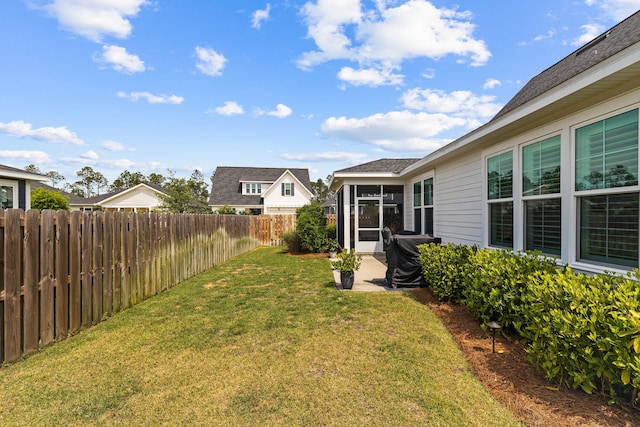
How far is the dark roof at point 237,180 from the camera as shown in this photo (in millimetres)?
28766

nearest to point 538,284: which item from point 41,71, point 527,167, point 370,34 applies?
point 527,167

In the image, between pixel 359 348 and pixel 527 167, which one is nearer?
pixel 359 348

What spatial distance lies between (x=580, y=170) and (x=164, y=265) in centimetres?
709

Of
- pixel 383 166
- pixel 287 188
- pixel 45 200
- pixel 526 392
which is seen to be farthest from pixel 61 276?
pixel 287 188

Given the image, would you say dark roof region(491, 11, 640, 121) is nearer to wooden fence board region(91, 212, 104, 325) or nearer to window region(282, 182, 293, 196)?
wooden fence board region(91, 212, 104, 325)

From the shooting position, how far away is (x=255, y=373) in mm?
2766

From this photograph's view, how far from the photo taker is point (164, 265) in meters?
6.11

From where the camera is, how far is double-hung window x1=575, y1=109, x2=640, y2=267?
2914mm

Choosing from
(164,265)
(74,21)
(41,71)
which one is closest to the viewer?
(164,265)

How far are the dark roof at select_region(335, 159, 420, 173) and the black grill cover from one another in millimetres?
4835

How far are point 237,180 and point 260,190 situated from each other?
2930 millimetres

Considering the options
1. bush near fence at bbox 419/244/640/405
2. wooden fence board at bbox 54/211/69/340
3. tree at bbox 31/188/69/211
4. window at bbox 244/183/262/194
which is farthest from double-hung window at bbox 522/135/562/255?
window at bbox 244/183/262/194

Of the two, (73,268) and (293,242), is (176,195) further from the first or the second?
(73,268)

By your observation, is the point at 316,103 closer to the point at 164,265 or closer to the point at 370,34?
the point at 370,34
